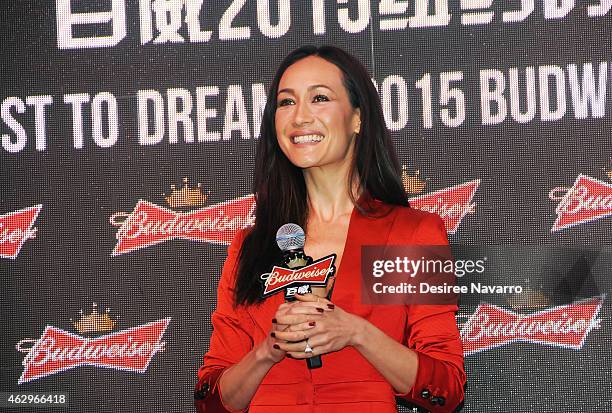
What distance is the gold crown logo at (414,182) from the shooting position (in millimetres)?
3453

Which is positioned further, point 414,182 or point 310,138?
point 414,182

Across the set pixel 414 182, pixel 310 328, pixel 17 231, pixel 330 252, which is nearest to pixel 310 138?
pixel 330 252

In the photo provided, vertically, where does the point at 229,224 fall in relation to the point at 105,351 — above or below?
above

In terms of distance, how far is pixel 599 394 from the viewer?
3.31 metres

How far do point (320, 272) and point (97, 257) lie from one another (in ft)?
5.69

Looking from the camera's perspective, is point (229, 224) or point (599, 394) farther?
point (229, 224)

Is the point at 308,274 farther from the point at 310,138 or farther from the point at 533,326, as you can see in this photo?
the point at 533,326

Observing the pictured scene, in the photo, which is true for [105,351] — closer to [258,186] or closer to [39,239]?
[39,239]

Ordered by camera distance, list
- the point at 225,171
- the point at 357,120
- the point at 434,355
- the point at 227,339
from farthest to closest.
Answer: the point at 225,171 < the point at 357,120 < the point at 227,339 < the point at 434,355

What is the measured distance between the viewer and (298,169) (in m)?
2.80

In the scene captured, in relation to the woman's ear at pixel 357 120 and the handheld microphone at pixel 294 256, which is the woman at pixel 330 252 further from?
the handheld microphone at pixel 294 256

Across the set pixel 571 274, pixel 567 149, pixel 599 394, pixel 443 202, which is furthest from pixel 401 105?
pixel 599 394

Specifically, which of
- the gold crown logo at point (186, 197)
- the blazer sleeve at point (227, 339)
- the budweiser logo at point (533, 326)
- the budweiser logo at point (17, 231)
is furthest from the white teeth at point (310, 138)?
the budweiser logo at point (17, 231)

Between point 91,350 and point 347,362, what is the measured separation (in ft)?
4.69
